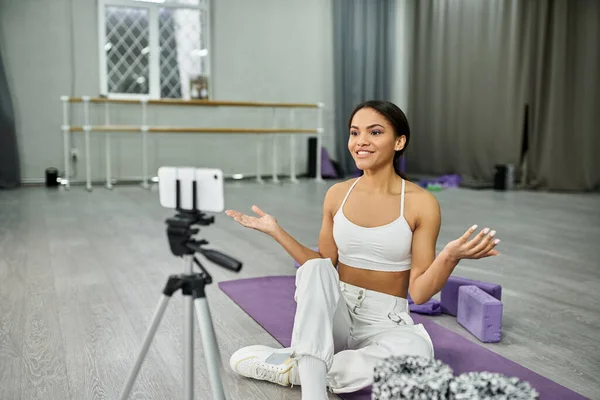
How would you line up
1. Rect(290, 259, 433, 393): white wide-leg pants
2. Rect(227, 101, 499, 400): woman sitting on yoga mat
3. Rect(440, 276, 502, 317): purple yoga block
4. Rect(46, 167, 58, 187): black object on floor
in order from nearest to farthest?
Rect(290, 259, 433, 393): white wide-leg pants < Rect(227, 101, 499, 400): woman sitting on yoga mat < Rect(440, 276, 502, 317): purple yoga block < Rect(46, 167, 58, 187): black object on floor

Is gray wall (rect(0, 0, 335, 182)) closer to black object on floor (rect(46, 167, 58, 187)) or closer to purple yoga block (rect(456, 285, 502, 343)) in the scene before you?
black object on floor (rect(46, 167, 58, 187))

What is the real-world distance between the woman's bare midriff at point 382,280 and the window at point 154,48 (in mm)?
5408

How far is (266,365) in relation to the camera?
1.67 meters

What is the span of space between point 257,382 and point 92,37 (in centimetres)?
571

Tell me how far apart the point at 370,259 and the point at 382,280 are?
7 cm

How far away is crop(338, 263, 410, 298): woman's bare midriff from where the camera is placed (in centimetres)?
164

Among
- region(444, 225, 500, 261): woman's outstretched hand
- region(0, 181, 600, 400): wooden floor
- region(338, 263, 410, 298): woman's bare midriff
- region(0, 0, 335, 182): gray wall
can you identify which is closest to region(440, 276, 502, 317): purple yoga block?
region(0, 181, 600, 400): wooden floor

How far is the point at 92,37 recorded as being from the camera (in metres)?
6.52

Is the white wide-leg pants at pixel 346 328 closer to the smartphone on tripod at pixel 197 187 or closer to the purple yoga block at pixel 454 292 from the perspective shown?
the smartphone on tripod at pixel 197 187

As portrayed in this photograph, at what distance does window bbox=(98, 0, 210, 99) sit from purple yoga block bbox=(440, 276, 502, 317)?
4968mm

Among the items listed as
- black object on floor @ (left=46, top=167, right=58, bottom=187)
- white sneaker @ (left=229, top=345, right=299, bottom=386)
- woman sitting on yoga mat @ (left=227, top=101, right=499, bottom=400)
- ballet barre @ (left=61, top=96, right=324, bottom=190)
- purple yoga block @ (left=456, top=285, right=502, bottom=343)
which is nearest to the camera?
woman sitting on yoga mat @ (left=227, top=101, right=499, bottom=400)

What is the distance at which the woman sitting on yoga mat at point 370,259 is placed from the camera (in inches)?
60.0

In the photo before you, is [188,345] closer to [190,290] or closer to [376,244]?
[190,290]

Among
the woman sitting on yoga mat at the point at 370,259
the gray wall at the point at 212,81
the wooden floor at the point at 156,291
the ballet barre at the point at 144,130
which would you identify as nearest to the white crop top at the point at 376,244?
the woman sitting on yoga mat at the point at 370,259
